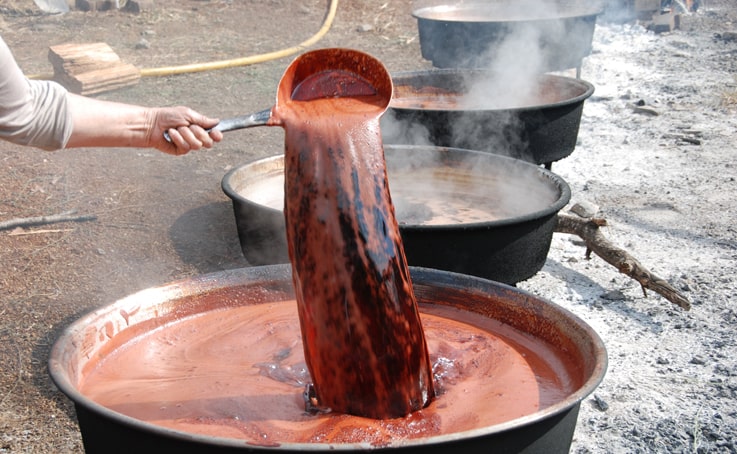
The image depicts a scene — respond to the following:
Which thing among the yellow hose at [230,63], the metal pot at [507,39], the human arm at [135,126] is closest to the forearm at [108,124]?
the human arm at [135,126]

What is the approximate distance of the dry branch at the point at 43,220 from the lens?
4.82m

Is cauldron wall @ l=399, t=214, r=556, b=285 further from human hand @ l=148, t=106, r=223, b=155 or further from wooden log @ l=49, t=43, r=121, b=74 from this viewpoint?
wooden log @ l=49, t=43, r=121, b=74

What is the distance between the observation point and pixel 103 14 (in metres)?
11.1

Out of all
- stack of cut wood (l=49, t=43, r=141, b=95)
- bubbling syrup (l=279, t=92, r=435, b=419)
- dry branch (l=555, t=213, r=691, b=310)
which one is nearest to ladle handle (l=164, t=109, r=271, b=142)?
bubbling syrup (l=279, t=92, r=435, b=419)

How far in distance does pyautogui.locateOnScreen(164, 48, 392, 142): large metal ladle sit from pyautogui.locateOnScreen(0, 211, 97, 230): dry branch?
3.19 m

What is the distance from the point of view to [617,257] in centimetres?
430

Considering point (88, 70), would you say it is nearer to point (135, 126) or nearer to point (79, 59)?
point (79, 59)

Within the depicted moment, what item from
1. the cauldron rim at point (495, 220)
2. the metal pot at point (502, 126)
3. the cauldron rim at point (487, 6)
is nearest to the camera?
the cauldron rim at point (495, 220)

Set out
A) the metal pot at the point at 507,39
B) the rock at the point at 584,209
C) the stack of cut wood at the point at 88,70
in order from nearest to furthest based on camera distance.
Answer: the rock at the point at 584,209
the metal pot at the point at 507,39
the stack of cut wood at the point at 88,70

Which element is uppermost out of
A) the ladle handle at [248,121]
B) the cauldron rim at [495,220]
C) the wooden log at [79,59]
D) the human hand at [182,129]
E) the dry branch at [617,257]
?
the ladle handle at [248,121]

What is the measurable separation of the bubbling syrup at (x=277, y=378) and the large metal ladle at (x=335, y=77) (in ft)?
2.80

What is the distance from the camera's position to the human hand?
94.5 inches

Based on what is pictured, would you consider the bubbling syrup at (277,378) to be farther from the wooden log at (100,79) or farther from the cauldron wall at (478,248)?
the wooden log at (100,79)

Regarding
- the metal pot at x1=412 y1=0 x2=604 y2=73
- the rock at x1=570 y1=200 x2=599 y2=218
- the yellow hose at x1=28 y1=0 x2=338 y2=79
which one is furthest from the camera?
the yellow hose at x1=28 y1=0 x2=338 y2=79
